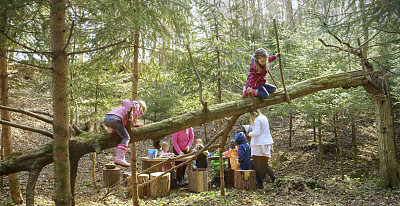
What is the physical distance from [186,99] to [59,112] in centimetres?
633

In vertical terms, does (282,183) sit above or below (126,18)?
below

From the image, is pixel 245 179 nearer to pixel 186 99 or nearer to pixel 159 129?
pixel 186 99

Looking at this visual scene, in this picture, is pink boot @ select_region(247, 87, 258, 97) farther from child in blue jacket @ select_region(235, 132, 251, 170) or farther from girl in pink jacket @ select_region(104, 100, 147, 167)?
child in blue jacket @ select_region(235, 132, 251, 170)

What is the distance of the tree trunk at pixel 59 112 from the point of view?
2.96 metres

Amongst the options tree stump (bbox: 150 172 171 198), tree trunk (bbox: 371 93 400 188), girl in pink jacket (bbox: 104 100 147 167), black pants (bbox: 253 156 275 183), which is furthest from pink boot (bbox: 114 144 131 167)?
tree trunk (bbox: 371 93 400 188)

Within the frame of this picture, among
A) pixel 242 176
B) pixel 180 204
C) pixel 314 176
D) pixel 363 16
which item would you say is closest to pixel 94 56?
pixel 180 204

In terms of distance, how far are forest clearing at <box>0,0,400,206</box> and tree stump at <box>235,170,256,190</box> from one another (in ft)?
0.09

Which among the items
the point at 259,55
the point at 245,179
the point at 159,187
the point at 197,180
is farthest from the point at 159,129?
the point at 245,179

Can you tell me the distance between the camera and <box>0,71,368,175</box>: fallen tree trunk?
11.3 feet

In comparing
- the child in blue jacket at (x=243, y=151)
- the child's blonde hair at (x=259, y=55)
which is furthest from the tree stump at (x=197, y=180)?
the child's blonde hair at (x=259, y=55)

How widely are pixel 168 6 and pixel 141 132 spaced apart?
2.16 metres

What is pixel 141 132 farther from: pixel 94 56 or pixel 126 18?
pixel 94 56

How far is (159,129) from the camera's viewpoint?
4215 mm

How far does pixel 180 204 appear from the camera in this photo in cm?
598
